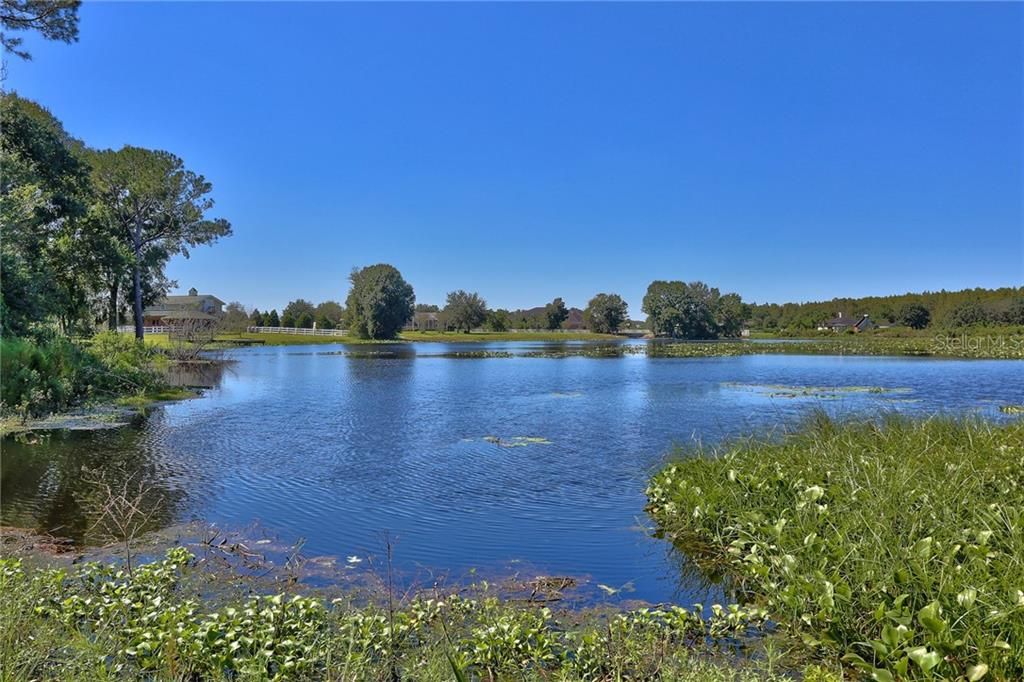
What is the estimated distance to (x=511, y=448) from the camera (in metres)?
15.0

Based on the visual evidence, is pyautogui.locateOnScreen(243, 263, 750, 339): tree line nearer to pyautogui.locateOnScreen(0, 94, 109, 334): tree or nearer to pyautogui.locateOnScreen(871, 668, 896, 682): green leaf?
pyautogui.locateOnScreen(0, 94, 109, 334): tree

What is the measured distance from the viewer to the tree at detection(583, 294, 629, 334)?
138 m

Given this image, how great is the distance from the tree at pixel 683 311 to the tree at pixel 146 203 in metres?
88.2

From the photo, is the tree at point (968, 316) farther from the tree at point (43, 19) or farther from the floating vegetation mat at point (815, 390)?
the tree at point (43, 19)

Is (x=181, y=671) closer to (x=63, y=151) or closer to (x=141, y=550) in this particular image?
(x=141, y=550)

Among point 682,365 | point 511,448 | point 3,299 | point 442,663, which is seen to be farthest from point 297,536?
point 682,365

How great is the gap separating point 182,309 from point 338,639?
95.4 meters

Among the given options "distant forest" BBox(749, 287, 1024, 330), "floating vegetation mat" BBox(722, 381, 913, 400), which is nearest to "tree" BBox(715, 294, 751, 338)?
"distant forest" BBox(749, 287, 1024, 330)

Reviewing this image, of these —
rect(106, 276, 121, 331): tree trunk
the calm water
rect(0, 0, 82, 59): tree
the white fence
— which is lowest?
the calm water

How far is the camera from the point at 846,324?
141500 millimetres

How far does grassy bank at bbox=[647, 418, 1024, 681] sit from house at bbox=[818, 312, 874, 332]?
13078cm

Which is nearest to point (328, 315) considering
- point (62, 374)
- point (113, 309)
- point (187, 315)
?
point (187, 315)

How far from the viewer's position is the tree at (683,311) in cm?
11669

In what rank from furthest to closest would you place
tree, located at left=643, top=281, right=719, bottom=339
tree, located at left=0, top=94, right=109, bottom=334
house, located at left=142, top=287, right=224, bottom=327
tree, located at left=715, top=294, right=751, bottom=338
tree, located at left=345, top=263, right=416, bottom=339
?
tree, located at left=715, top=294, right=751, bottom=338, tree, located at left=643, top=281, right=719, bottom=339, tree, located at left=345, top=263, right=416, bottom=339, house, located at left=142, top=287, right=224, bottom=327, tree, located at left=0, top=94, right=109, bottom=334
